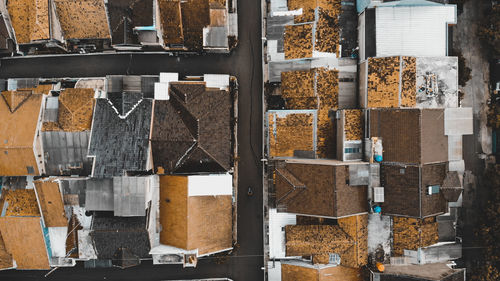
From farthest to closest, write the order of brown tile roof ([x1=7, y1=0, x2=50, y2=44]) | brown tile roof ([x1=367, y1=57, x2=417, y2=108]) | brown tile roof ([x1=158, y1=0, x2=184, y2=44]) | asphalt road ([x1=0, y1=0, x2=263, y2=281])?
asphalt road ([x1=0, y1=0, x2=263, y2=281]), brown tile roof ([x1=7, y1=0, x2=50, y2=44]), brown tile roof ([x1=158, y1=0, x2=184, y2=44]), brown tile roof ([x1=367, y1=57, x2=417, y2=108])

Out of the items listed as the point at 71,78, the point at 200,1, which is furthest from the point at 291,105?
the point at 71,78

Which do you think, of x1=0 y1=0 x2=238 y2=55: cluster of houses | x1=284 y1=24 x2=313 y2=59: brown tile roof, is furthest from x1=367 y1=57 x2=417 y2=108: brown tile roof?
x1=0 y1=0 x2=238 y2=55: cluster of houses

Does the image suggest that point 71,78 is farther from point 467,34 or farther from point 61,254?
point 467,34

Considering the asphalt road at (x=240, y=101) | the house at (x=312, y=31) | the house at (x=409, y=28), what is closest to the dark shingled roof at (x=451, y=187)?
the house at (x=409, y=28)

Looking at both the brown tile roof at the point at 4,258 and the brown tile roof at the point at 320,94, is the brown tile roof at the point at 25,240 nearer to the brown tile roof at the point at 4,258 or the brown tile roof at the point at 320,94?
the brown tile roof at the point at 4,258

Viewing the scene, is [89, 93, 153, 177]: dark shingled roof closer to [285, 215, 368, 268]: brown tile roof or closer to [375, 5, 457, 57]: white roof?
[285, 215, 368, 268]: brown tile roof

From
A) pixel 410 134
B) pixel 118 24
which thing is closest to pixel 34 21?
pixel 118 24
